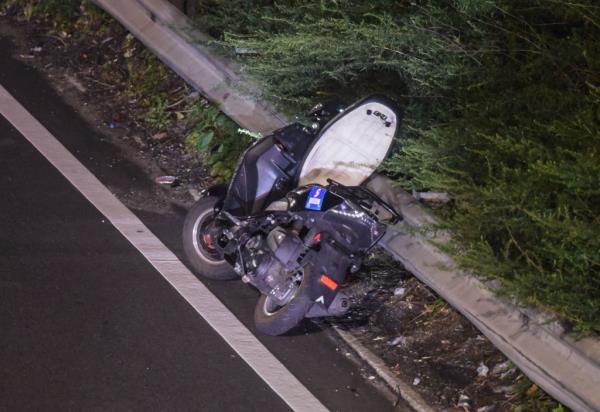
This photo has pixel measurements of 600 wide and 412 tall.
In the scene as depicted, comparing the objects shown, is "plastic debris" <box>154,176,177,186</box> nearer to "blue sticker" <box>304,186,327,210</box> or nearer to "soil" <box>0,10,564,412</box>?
"soil" <box>0,10,564,412</box>

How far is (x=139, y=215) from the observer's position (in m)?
6.24

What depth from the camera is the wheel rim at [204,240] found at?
567 cm

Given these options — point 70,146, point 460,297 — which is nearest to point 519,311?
point 460,297

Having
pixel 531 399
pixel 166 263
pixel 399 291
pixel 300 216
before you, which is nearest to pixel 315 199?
pixel 300 216

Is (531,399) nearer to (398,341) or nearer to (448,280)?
(448,280)

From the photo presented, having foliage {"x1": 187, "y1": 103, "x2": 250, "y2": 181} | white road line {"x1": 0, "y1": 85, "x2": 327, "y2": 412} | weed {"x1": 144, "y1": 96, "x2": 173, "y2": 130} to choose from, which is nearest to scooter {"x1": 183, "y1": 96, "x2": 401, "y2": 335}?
white road line {"x1": 0, "y1": 85, "x2": 327, "y2": 412}

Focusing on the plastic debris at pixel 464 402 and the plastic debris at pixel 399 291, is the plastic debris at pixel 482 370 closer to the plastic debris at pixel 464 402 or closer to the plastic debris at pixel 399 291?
the plastic debris at pixel 464 402

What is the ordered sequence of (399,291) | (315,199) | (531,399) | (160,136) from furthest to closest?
(160,136), (399,291), (315,199), (531,399)

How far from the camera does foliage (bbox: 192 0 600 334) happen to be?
4.50m

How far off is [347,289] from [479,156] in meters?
1.11

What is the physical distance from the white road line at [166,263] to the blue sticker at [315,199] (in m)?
0.75

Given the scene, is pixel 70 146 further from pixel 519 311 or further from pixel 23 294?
pixel 519 311

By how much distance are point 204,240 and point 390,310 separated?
1071mm

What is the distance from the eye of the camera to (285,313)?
5.06 meters
